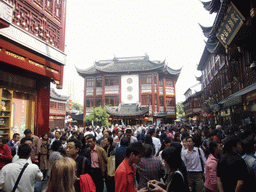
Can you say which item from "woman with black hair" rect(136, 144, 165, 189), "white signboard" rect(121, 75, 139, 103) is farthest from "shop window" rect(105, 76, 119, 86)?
"woman with black hair" rect(136, 144, 165, 189)

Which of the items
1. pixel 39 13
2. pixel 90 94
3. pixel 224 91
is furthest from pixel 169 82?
pixel 39 13

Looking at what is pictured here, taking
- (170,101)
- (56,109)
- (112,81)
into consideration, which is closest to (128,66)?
(112,81)

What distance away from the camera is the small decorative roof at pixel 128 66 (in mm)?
37219

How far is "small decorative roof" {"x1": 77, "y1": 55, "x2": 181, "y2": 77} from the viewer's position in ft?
122

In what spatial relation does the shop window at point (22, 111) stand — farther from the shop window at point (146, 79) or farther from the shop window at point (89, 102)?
the shop window at point (89, 102)

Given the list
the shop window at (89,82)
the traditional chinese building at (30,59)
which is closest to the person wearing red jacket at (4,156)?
the traditional chinese building at (30,59)

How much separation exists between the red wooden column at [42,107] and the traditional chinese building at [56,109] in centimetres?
2712

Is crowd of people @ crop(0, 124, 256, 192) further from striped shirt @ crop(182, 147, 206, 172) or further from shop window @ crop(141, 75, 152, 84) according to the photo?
shop window @ crop(141, 75, 152, 84)

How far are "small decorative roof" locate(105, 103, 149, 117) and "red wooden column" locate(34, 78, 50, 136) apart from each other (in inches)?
898

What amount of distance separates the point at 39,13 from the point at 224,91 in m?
15.5

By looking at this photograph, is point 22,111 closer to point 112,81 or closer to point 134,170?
point 134,170

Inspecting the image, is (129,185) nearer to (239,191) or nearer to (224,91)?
(239,191)

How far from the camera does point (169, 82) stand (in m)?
40.0

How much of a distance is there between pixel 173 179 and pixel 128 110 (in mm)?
31187
